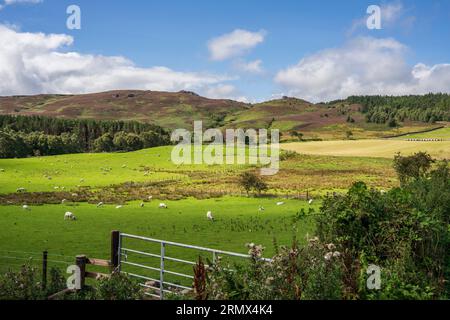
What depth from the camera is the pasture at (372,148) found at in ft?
392

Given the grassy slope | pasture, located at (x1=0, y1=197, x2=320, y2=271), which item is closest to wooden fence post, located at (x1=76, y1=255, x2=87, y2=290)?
pasture, located at (x1=0, y1=197, x2=320, y2=271)

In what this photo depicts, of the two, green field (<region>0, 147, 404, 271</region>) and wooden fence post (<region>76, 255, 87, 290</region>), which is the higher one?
wooden fence post (<region>76, 255, 87, 290</region>)

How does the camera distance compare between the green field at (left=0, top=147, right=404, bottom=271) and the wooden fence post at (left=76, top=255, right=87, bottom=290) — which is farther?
the green field at (left=0, top=147, right=404, bottom=271)

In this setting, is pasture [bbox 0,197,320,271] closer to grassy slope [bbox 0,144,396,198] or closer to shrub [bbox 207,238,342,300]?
shrub [bbox 207,238,342,300]

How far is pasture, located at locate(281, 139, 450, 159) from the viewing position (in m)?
120

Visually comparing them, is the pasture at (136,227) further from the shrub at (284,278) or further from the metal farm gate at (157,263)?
the shrub at (284,278)

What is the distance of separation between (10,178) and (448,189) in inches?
3026

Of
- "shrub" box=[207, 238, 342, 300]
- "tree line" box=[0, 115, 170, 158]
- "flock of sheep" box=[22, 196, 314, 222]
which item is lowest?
"flock of sheep" box=[22, 196, 314, 222]

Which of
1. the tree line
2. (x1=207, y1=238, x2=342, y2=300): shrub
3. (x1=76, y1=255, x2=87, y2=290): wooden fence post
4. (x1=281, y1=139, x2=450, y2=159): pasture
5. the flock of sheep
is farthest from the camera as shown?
the tree line

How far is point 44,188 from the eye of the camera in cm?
6656

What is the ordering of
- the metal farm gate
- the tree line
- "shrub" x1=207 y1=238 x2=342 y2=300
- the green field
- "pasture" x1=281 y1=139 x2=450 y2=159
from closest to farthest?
"shrub" x1=207 y1=238 x2=342 y2=300 < the metal farm gate < the green field < "pasture" x1=281 y1=139 x2=450 y2=159 < the tree line

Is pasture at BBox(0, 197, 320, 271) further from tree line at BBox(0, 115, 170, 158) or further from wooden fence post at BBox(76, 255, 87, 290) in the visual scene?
tree line at BBox(0, 115, 170, 158)

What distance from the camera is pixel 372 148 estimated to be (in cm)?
13300

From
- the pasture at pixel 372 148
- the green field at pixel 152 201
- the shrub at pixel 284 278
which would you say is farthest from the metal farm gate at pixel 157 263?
the pasture at pixel 372 148
